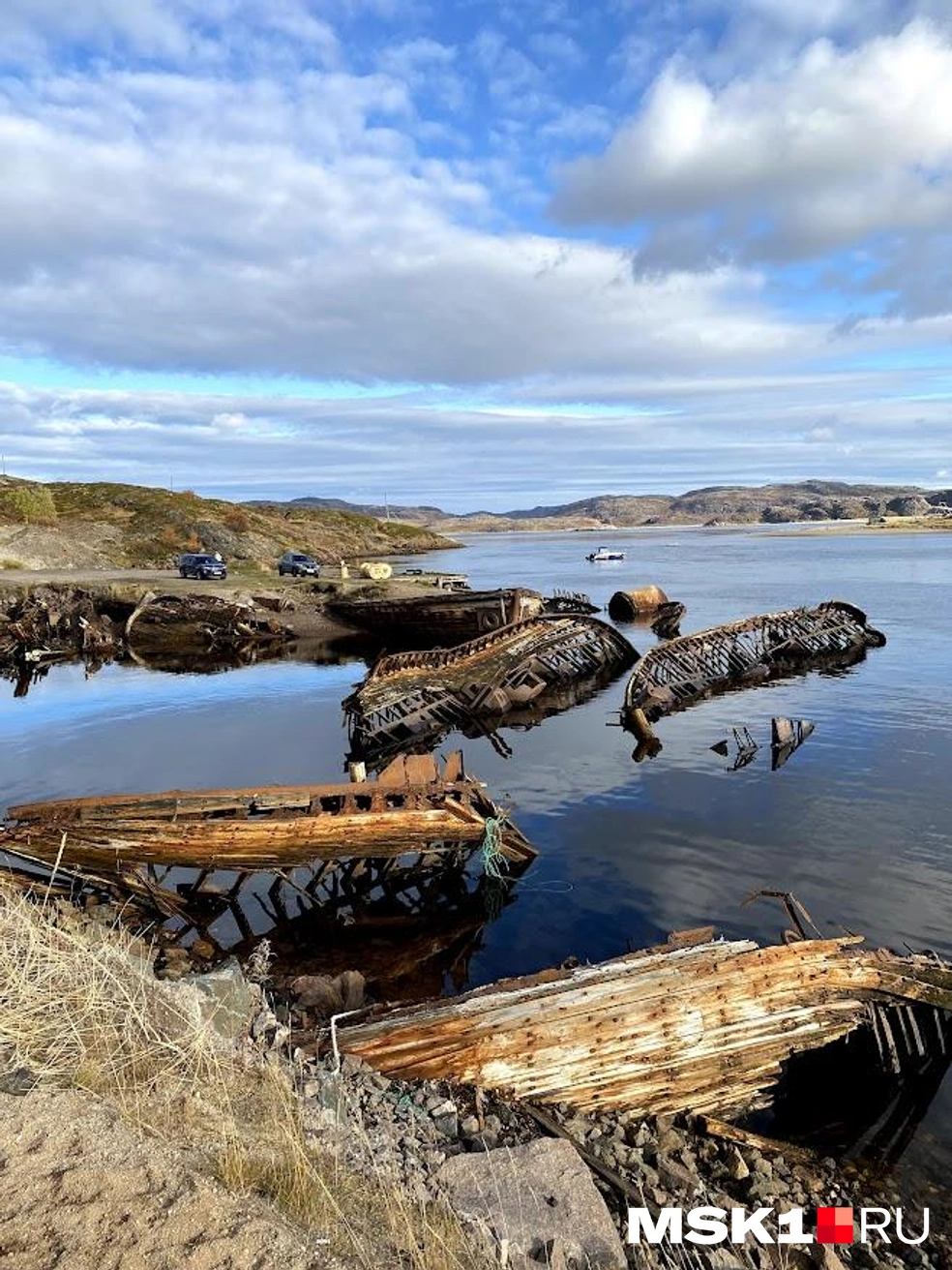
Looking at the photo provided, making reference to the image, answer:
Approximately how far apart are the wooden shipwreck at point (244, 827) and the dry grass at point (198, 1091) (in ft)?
14.6

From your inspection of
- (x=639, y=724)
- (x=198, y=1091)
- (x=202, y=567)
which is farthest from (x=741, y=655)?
(x=202, y=567)

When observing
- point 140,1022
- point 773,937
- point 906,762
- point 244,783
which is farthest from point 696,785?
point 140,1022

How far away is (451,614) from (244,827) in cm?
3510

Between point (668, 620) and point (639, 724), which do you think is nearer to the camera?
point (639, 724)

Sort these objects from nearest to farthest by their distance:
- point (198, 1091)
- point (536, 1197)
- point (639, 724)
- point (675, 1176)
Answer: point (198, 1091) < point (536, 1197) < point (675, 1176) < point (639, 724)

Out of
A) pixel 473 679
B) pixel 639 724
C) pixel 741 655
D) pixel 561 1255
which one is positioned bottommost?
pixel 639 724

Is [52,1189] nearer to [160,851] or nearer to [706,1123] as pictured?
[706,1123]

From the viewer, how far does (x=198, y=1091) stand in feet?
22.4

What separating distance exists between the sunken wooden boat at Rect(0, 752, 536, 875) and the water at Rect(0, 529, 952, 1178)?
8.97ft

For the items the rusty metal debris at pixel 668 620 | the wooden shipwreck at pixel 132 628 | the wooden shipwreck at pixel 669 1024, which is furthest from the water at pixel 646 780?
the rusty metal debris at pixel 668 620

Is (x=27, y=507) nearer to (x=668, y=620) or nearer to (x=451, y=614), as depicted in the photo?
(x=451, y=614)

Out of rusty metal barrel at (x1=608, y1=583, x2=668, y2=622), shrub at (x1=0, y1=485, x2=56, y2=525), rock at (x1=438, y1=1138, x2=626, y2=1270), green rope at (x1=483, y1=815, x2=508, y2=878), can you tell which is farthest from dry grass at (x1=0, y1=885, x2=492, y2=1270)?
shrub at (x1=0, y1=485, x2=56, y2=525)

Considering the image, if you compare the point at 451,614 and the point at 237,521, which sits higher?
the point at 237,521

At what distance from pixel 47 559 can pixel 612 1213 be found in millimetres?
82286
